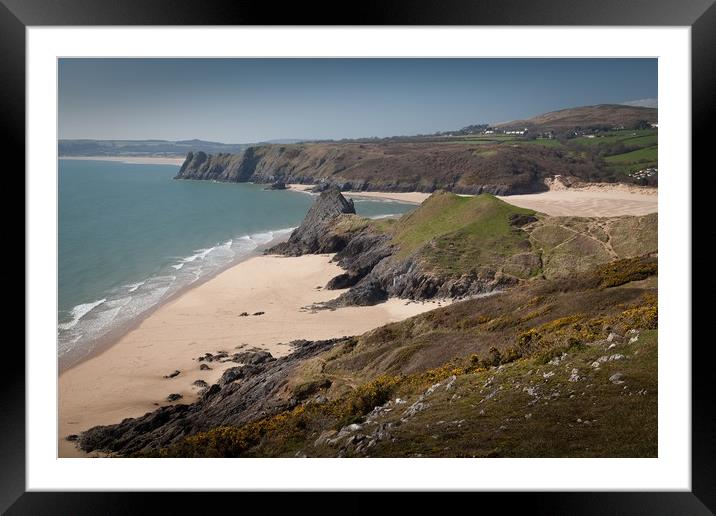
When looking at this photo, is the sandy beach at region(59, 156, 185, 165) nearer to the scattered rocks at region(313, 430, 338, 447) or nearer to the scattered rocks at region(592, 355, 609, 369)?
the scattered rocks at region(313, 430, 338, 447)

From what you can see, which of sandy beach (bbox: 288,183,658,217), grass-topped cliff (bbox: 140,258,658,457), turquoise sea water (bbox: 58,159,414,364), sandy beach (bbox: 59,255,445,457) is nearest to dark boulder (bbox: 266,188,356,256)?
turquoise sea water (bbox: 58,159,414,364)

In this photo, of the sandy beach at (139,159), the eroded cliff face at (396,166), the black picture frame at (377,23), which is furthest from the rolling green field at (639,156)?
the sandy beach at (139,159)

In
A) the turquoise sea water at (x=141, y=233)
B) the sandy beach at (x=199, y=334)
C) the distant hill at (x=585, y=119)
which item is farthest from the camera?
the distant hill at (x=585, y=119)

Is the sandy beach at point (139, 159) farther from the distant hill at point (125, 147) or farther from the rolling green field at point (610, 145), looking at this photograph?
the rolling green field at point (610, 145)

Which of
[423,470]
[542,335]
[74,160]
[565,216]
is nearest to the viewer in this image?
[423,470]

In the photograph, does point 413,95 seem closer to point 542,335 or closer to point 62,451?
point 542,335

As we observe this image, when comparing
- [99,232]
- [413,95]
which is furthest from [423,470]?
[99,232]
